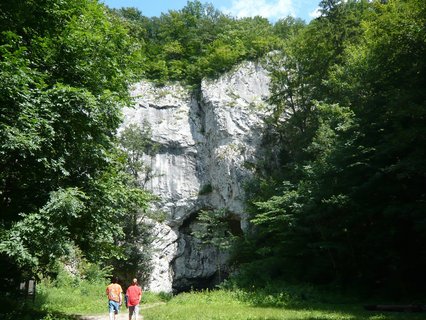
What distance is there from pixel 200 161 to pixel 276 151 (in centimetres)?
661

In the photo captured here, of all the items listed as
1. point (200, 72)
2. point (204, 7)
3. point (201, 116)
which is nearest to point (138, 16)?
point (204, 7)

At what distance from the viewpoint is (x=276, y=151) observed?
2967 centimetres

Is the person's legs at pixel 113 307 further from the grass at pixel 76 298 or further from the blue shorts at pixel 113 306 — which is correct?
the grass at pixel 76 298

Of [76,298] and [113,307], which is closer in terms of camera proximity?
[113,307]

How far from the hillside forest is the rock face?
221 centimetres

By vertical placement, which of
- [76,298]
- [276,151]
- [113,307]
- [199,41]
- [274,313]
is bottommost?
[274,313]

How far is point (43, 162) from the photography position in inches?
338

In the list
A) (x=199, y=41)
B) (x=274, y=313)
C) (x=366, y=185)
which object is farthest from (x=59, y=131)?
(x=199, y=41)

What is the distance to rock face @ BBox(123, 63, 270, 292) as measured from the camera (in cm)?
2997

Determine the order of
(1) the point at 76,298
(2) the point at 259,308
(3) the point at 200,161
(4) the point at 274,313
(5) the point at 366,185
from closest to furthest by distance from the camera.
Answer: (4) the point at 274,313
(2) the point at 259,308
(5) the point at 366,185
(1) the point at 76,298
(3) the point at 200,161

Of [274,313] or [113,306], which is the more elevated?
[113,306]

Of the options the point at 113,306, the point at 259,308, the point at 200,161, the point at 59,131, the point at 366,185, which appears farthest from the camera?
the point at 200,161

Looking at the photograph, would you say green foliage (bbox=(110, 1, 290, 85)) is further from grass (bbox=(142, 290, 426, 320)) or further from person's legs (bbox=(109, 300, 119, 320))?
person's legs (bbox=(109, 300, 119, 320))

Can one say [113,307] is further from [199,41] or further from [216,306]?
[199,41]
